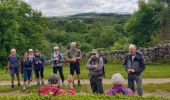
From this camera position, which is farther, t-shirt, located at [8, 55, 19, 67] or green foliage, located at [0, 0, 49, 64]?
green foliage, located at [0, 0, 49, 64]

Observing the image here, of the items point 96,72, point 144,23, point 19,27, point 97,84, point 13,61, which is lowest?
point 19,27

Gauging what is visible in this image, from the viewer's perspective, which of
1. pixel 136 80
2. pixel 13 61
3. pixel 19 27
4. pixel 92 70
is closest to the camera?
pixel 92 70

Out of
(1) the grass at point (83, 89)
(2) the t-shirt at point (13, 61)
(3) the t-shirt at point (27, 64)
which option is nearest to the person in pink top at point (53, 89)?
(1) the grass at point (83, 89)

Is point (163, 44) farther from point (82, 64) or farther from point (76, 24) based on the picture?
point (76, 24)

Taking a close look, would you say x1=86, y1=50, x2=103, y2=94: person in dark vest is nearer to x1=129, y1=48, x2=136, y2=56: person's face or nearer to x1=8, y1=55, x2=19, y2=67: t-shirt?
x1=129, y1=48, x2=136, y2=56: person's face

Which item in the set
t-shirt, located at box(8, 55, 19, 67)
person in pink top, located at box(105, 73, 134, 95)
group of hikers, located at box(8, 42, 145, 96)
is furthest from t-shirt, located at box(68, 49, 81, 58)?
person in pink top, located at box(105, 73, 134, 95)

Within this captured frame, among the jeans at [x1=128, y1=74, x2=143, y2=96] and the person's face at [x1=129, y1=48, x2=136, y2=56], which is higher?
the person's face at [x1=129, y1=48, x2=136, y2=56]

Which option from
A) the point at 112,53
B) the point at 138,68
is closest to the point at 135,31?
the point at 112,53

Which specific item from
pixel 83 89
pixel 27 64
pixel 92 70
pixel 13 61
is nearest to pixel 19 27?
pixel 13 61

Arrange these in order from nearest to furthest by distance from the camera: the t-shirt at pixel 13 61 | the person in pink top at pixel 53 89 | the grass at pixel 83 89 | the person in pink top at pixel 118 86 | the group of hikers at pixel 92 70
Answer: the person in pink top at pixel 53 89 < the person in pink top at pixel 118 86 < the group of hikers at pixel 92 70 < the grass at pixel 83 89 < the t-shirt at pixel 13 61

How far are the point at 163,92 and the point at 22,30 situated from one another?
177 ft

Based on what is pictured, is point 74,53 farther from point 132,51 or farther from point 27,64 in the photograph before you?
point 132,51

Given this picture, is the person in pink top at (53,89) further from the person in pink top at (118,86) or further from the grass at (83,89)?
the grass at (83,89)

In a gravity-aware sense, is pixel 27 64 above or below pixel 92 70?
below
